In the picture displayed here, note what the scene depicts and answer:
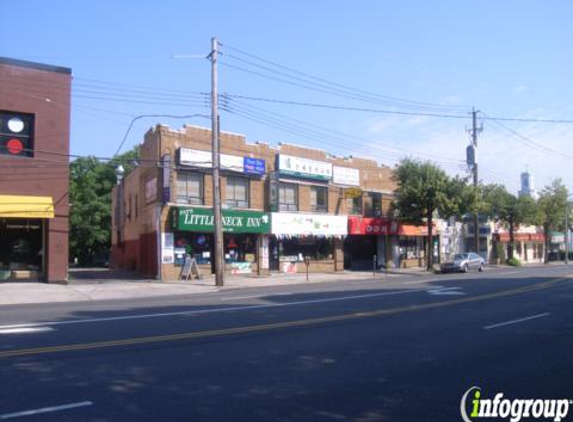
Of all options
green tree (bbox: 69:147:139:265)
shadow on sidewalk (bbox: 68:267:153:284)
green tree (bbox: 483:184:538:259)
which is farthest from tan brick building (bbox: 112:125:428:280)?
green tree (bbox: 483:184:538:259)

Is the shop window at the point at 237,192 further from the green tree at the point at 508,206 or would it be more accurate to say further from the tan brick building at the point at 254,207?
the green tree at the point at 508,206

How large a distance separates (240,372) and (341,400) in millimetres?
1823

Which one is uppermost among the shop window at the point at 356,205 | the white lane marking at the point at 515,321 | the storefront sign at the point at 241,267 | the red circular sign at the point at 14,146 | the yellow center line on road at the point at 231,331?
the red circular sign at the point at 14,146

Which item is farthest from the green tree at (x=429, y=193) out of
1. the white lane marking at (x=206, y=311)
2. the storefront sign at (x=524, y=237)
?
the storefront sign at (x=524, y=237)

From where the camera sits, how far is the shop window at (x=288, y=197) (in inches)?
1341

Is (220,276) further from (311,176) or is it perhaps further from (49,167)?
(311,176)

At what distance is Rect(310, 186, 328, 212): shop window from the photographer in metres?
35.8

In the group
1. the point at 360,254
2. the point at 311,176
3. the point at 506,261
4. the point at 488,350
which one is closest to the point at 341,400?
the point at 488,350

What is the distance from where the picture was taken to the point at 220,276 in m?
25.2

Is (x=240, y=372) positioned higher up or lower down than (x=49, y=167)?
lower down

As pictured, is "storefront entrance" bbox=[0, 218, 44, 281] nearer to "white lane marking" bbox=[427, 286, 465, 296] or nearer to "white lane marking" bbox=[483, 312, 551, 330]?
"white lane marking" bbox=[427, 286, 465, 296]

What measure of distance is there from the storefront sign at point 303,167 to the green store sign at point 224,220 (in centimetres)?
324

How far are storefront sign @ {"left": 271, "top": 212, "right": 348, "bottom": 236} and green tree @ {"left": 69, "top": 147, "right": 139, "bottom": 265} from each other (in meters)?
22.6

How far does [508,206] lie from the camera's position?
51344 mm
